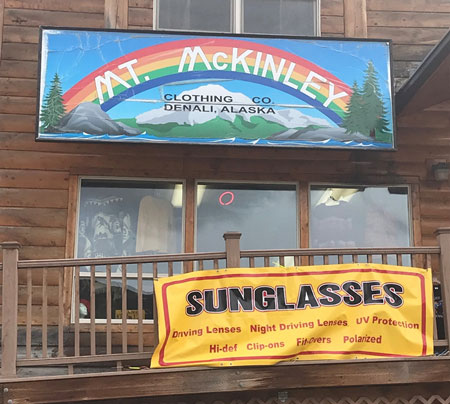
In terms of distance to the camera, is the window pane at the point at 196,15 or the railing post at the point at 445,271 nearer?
the railing post at the point at 445,271

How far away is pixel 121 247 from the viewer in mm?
7539

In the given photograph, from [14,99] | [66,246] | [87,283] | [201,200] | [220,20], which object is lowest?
[87,283]

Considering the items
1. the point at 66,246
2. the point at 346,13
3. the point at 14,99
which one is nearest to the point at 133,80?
the point at 14,99

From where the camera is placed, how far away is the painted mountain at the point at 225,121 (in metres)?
7.05

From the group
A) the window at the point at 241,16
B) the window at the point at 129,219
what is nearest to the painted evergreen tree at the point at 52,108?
the window at the point at 129,219

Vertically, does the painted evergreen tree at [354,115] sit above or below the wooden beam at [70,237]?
above

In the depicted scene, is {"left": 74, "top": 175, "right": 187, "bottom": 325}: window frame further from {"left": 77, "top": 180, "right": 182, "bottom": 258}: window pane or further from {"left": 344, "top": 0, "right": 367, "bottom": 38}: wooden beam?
{"left": 344, "top": 0, "right": 367, "bottom": 38}: wooden beam

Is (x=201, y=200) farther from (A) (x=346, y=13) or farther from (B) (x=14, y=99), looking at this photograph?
(A) (x=346, y=13)

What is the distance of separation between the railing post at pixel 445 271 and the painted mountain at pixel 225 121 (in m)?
1.65

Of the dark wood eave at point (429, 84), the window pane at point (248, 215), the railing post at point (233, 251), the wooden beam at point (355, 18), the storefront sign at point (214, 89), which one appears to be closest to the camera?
the railing post at point (233, 251)

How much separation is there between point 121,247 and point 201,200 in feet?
3.83

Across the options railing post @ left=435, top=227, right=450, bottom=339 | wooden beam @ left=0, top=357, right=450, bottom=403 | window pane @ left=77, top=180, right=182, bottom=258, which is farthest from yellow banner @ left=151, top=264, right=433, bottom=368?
window pane @ left=77, top=180, right=182, bottom=258

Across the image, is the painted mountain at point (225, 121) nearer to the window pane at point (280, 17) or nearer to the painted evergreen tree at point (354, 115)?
the painted evergreen tree at point (354, 115)

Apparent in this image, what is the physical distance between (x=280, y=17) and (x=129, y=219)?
3460mm
